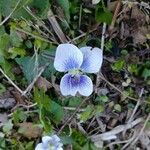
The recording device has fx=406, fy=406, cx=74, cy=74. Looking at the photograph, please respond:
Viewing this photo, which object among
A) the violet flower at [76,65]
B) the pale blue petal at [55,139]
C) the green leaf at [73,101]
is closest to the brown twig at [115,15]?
the violet flower at [76,65]

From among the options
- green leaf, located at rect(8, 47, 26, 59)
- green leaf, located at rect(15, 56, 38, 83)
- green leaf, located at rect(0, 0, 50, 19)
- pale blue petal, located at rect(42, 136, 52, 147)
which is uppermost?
green leaf, located at rect(0, 0, 50, 19)

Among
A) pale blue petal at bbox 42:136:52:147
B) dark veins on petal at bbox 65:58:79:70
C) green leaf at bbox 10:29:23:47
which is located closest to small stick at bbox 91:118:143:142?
pale blue petal at bbox 42:136:52:147

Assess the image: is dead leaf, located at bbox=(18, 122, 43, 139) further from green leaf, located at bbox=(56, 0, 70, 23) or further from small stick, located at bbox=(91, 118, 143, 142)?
green leaf, located at bbox=(56, 0, 70, 23)

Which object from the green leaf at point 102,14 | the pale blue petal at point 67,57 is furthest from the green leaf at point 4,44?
the green leaf at point 102,14

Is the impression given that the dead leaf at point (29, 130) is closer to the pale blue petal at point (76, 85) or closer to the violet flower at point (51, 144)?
the violet flower at point (51, 144)

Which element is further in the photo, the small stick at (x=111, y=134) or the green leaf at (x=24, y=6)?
the small stick at (x=111, y=134)

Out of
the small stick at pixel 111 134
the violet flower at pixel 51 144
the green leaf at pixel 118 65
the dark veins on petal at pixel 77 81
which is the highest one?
the dark veins on petal at pixel 77 81

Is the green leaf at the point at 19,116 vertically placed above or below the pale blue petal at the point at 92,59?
below

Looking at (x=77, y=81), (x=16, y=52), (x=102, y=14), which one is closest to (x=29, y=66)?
(x=16, y=52)
